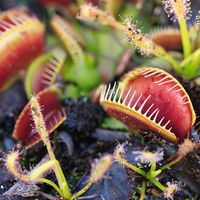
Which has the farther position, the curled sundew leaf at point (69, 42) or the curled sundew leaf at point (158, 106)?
the curled sundew leaf at point (69, 42)

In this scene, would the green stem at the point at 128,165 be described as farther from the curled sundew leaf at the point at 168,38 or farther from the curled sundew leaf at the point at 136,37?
the curled sundew leaf at the point at 168,38

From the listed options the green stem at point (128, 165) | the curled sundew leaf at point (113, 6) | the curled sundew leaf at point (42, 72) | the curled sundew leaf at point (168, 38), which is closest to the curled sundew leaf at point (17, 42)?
the curled sundew leaf at point (42, 72)

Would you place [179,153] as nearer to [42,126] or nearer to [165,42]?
[42,126]

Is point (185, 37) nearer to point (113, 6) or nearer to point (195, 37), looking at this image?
point (195, 37)

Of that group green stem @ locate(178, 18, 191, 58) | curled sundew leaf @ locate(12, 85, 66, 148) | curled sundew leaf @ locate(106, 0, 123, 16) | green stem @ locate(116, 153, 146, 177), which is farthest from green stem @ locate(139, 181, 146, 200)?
curled sundew leaf @ locate(106, 0, 123, 16)

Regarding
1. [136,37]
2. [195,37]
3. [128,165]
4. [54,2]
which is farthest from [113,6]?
[128,165]

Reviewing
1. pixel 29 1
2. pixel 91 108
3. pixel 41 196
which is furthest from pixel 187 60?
pixel 29 1
